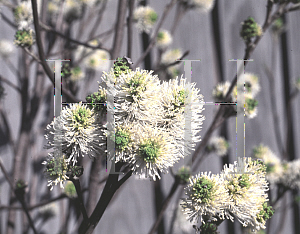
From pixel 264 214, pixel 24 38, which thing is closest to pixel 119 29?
pixel 24 38

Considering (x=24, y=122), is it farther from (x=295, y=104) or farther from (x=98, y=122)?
(x=295, y=104)

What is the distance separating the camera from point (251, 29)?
0.51 meters

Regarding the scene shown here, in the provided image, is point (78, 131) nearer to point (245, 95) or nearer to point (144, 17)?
point (245, 95)

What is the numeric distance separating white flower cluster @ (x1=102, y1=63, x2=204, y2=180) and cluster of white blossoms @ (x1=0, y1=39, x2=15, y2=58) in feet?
2.13

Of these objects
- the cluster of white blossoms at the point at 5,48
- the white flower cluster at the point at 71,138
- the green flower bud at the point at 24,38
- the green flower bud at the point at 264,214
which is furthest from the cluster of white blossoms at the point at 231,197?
the cluster of white blossoms at the point at 5,48

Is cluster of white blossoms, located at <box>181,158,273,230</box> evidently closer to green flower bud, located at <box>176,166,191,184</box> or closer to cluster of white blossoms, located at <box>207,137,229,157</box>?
green flower bud, located at <box>176,166,191,184</box>

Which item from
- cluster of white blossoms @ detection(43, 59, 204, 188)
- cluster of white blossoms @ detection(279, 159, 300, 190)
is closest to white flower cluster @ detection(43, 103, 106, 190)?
cluster of white blossoms @ detection(43, 59, 204, 188)

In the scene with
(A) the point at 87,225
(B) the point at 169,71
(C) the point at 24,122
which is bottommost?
(A) the point at 87,225

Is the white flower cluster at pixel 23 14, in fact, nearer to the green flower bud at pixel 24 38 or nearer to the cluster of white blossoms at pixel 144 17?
the green flower bud at pixel 24 38

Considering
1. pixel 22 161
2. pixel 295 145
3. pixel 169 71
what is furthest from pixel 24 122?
pixel 295 145

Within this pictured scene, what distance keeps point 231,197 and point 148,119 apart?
0.41ft

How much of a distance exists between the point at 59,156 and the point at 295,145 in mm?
1014

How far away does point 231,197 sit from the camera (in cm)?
31

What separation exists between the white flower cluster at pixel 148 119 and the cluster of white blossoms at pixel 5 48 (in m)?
0.65
